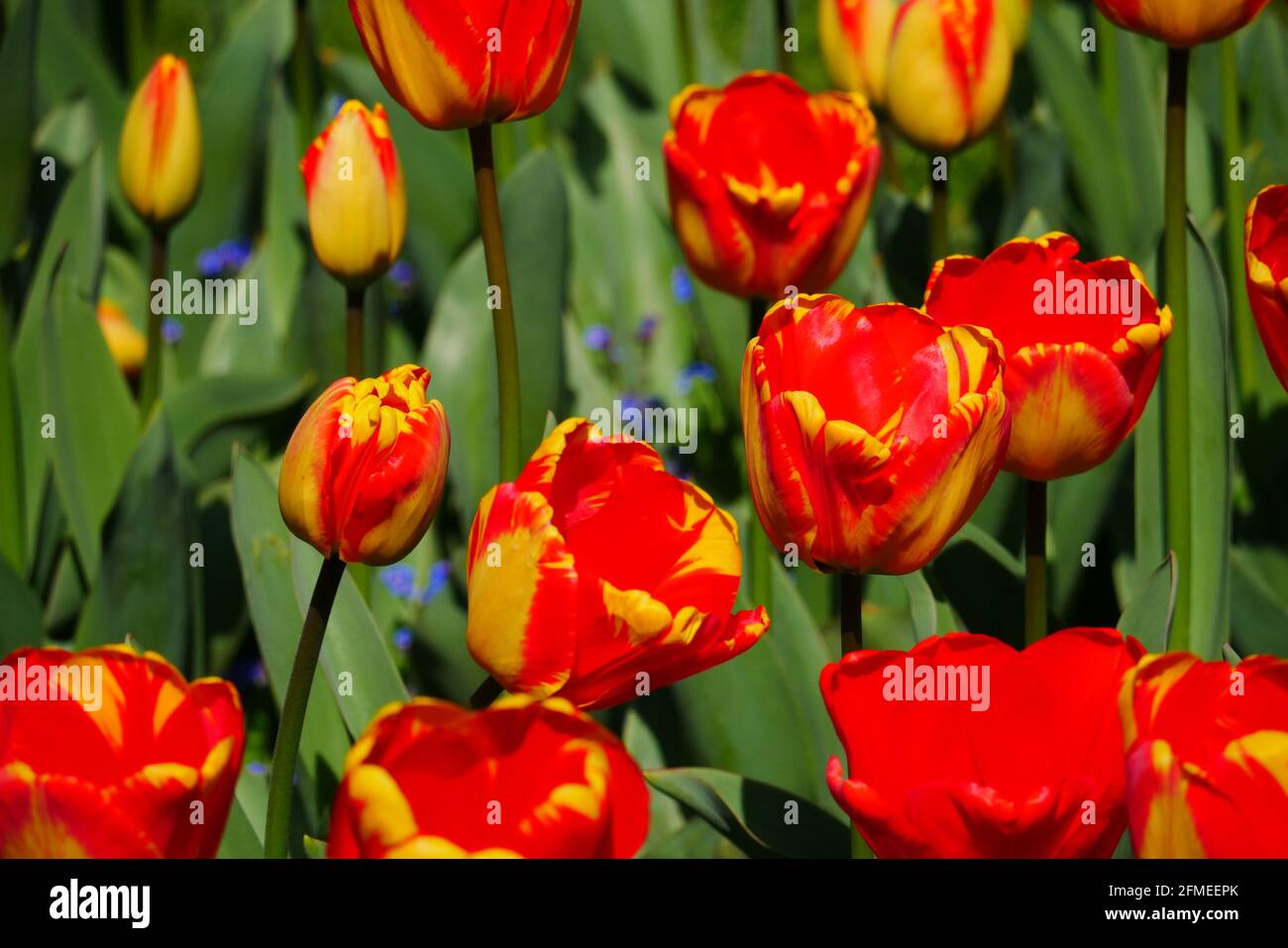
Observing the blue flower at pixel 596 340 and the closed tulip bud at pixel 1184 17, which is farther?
the blue flower at pixel 596 340

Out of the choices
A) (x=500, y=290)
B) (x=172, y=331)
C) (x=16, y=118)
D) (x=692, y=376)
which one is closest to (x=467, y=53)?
(x=500, y=290)

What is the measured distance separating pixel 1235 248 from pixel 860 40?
1.62 feet

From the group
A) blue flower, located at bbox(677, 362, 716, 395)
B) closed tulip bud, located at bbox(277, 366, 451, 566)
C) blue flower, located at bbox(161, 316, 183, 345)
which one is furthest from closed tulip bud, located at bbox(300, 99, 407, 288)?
blue flower, located at bbox(161, 316, 183, 345)

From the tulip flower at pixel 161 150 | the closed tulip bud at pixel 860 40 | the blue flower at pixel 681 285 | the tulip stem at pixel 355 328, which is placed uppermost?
the closed tulip bud at pixel 860 40

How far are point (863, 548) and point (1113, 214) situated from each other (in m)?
1.31

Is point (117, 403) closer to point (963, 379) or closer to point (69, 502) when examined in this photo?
point (69, 502)

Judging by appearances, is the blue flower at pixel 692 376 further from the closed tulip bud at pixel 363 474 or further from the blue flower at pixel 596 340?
the closed tulip bud at pixel 363 474

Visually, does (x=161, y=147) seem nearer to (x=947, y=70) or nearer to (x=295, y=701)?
(x=947, y=70)

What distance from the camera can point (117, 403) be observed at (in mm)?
→ 1553

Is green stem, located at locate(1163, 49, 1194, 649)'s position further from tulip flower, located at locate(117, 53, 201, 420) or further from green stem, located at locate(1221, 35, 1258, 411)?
tulip flower, located at locate(117, 53, 201, 420)

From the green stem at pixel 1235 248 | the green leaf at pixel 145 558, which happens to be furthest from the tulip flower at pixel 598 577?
the green stem at pixel 1235 248

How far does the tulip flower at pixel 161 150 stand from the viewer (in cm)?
140

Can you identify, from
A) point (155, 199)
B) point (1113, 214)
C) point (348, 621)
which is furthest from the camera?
point (1113, 214)
